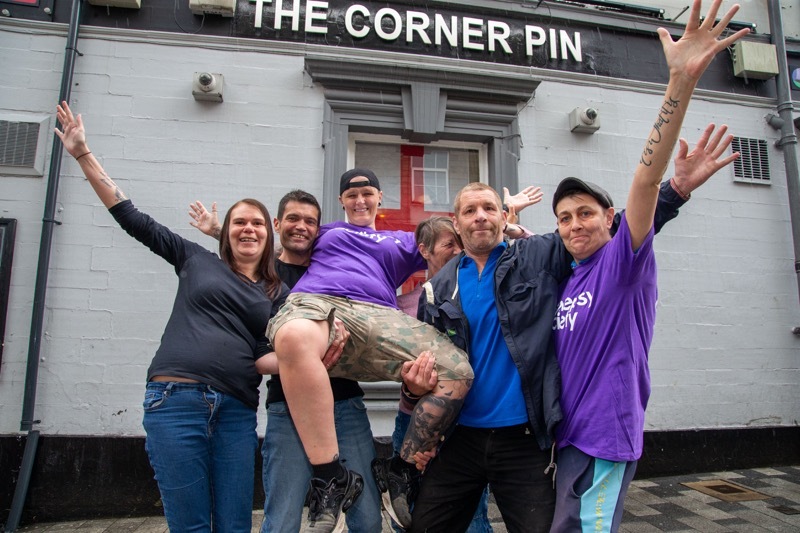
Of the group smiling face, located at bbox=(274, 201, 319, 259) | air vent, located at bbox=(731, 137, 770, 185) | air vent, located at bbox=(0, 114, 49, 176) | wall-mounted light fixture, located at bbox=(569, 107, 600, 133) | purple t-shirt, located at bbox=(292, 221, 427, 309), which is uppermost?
wall-mounted light fixture, located at bbox=(569, 107, 600, 133)

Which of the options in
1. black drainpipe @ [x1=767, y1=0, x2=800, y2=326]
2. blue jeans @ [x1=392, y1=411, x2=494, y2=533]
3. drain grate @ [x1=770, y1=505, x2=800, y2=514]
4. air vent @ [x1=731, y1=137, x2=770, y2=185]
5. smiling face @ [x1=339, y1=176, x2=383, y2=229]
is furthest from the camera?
air vent @ [x1=731, y1=137, x2=770, y2=185]

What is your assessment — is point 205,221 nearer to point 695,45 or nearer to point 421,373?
point 421,373

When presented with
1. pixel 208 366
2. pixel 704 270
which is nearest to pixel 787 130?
pixel 704 270

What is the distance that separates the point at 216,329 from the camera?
7.54ft

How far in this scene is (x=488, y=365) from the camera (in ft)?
7.25

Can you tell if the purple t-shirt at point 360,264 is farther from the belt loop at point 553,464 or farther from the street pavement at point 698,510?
the street pavement at point 698,510

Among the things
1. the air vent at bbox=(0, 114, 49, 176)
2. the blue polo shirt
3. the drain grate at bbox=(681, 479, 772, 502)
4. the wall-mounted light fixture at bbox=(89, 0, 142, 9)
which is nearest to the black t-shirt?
the blue polo shirt

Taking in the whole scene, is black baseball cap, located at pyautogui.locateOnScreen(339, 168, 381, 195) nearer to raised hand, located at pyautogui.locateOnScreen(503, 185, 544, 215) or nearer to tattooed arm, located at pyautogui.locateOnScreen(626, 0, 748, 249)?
raised hand, located at pyautogui.locateOnScreen(503, 185, 544, 215)

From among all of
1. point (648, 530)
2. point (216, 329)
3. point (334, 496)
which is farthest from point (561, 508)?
point (648, 530)

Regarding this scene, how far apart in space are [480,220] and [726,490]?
3.96 meters

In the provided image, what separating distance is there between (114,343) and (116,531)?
1476 millimetres

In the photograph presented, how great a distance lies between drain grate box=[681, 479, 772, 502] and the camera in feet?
13.7

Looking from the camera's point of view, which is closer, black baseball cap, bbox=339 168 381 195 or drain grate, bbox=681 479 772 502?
black baseball cap, bbox=339 168 381 195

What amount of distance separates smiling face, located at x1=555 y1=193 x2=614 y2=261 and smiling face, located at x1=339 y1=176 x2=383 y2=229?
1.21 meters
